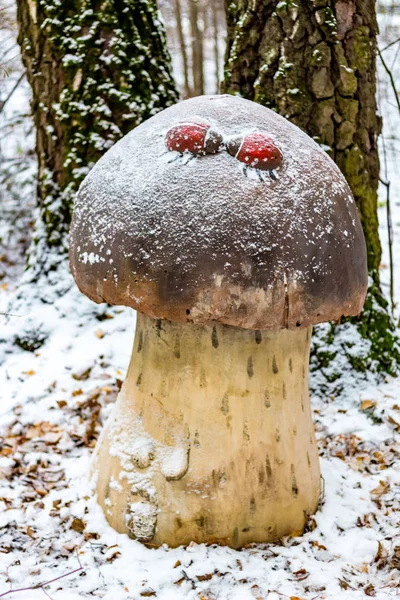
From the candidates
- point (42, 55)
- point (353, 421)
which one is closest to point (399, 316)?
point (353, 421)

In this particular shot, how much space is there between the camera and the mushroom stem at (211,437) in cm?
262

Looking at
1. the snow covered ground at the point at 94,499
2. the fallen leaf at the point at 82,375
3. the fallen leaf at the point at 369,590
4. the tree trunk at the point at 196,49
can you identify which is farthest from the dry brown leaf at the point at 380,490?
the tree trunk at the point at 196,49

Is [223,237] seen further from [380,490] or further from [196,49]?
[196,49]

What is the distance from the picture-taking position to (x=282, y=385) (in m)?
2.72

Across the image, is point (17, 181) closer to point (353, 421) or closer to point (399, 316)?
point (399, 316)

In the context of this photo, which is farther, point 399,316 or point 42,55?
point 399,316

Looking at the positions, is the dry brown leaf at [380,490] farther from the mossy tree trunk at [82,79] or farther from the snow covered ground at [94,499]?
the mossy tree trunk at [82,79]

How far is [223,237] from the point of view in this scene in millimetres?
2244

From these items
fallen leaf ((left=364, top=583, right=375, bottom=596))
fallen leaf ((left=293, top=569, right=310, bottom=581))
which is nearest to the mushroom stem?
fallen leaf ((left=293, top=569, right=310, bottom=581))

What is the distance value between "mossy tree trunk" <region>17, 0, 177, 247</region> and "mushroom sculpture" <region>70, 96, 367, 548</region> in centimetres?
196

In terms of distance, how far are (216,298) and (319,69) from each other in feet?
7.14

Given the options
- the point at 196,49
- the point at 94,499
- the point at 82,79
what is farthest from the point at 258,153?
the point at 196,49

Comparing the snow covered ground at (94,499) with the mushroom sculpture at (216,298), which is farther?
the snow covered ground at (94,499)

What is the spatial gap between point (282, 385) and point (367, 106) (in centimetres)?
210
